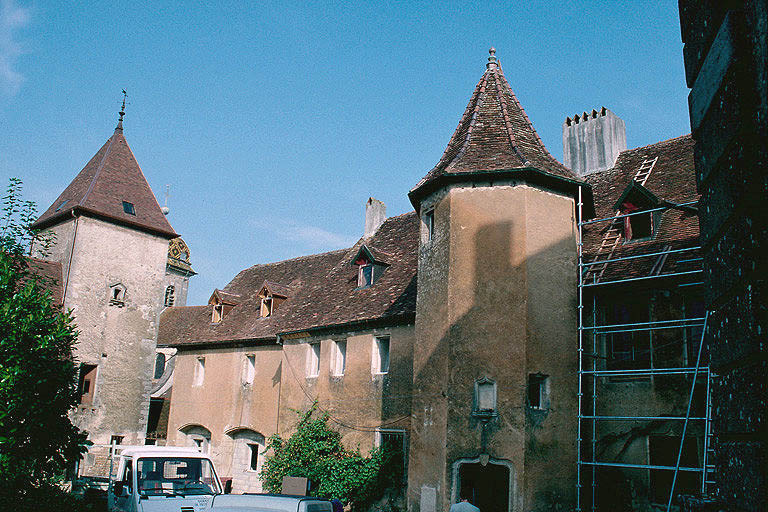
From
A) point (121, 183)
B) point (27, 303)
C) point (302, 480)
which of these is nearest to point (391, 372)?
point (302, 480)

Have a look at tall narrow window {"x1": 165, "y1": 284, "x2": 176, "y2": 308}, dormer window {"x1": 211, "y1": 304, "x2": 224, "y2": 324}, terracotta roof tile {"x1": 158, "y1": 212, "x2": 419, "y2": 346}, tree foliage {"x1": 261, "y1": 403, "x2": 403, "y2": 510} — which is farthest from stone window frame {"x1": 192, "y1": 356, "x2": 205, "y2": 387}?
tall narrow window {"x1": 165, "y1": 284, "x2": 176, "y2": 308}

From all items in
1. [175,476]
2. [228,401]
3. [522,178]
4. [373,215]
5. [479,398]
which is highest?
[373,215]

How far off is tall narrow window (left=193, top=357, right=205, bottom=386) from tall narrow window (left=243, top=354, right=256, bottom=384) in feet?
9.50

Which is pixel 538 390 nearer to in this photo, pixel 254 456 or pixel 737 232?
pixel 737 232

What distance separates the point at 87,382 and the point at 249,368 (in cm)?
806

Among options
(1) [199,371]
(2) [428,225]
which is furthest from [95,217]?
(2) [428,225]

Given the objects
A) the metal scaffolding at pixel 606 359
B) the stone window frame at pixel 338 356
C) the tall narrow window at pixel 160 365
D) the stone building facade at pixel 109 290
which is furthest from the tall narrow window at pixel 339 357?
the tall narrow window at pixel 160 365

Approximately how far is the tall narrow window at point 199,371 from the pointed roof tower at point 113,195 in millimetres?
7391

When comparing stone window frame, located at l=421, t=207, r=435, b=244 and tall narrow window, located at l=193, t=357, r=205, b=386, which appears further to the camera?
tall narrow window, located at l=193, t=357, r=205, b=386

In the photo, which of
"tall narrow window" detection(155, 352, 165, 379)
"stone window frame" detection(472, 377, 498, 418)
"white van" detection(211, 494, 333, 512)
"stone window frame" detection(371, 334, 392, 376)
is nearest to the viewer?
"white van" detection(211, 494, 333, 512)

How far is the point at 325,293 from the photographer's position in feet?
79.5

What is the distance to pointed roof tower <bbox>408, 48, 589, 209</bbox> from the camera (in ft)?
51.1

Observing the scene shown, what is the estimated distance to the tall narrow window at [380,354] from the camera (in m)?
19.8

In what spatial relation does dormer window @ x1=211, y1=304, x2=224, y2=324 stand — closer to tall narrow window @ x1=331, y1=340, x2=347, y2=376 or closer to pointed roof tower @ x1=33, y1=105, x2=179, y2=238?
pointed roof tower @ x1=33, y1=105, x2=179, y2=238
